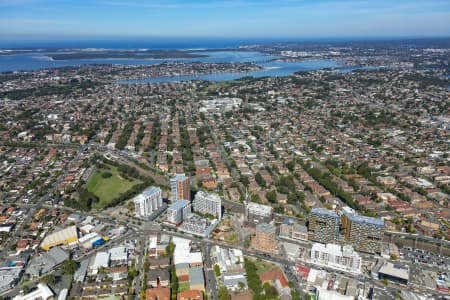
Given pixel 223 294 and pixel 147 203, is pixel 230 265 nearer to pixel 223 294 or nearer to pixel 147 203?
pixel 223 294

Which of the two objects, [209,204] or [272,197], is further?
[272,197]

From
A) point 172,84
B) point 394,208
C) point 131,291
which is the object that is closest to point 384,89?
point 172,84

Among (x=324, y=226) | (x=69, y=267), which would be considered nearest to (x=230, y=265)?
(x=324, y=226)

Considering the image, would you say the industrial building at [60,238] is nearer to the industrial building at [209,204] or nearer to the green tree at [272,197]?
the industrial building at [209,204]

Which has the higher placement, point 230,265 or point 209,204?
point 209,204

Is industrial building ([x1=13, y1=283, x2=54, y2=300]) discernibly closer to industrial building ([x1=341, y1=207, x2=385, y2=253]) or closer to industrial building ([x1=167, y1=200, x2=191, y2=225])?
industrial building ([x1=167, y1=200, x2=191, y2=225])

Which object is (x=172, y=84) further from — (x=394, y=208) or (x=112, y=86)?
(x=394, y=208)

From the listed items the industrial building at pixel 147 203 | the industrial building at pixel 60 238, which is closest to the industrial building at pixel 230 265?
the industrial building at pixel 147 203
